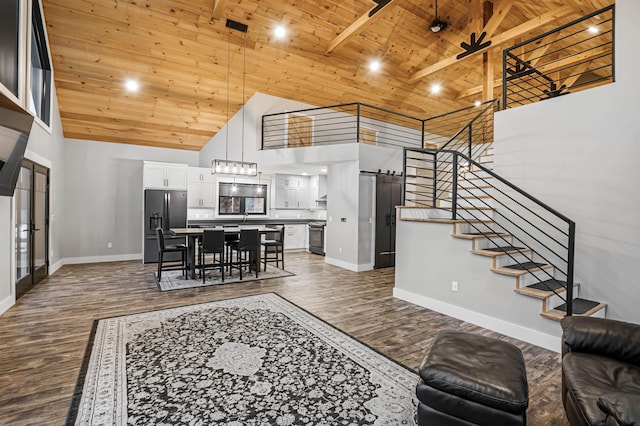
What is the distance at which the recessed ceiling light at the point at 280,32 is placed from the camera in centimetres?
578

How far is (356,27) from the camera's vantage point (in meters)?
5.62

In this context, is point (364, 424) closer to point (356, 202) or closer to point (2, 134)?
point (2, 134)

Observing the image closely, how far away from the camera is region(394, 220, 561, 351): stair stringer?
10.8 ft

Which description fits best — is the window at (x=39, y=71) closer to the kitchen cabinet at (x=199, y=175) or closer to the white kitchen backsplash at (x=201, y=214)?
the kitchen cabinet at (x=199, y=175)

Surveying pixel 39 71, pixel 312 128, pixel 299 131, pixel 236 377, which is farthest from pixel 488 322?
pixel 39 71

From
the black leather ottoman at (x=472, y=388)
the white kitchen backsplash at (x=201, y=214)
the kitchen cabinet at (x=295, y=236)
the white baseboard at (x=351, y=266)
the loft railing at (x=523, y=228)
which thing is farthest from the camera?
the kitchen cabinet at (x=295, y=236)

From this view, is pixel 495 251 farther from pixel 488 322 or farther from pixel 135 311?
pixel 135 311

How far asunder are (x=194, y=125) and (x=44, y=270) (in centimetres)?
414

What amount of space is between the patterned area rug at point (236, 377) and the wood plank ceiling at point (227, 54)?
4459 millimetres

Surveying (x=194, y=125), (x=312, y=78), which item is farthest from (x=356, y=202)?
(x=194, y=125)

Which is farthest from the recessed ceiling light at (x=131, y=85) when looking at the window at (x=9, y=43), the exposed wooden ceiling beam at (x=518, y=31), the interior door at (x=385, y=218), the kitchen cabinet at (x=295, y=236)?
the exposed wooden ceiling beam at (x=518, y=31)

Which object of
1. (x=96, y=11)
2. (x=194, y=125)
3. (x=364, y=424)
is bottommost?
(x=364, y=424)

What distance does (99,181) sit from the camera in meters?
7.41

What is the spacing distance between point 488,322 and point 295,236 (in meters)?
6.47
